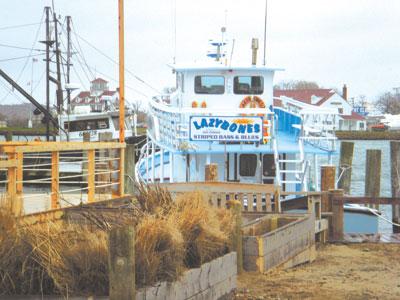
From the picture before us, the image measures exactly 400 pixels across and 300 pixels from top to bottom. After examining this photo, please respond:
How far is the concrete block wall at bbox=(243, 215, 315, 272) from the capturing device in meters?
9.90

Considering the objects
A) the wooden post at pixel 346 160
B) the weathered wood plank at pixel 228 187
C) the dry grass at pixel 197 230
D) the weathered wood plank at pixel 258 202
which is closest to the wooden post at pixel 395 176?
the wooden post at pixel 346 160

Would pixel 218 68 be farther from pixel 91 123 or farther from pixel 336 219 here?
pixel 91 123

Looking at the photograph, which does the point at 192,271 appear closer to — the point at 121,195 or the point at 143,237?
the point at 143,237

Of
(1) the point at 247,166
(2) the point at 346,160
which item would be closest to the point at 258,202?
(1) the point at 247,166

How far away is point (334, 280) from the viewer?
1010 centimetres

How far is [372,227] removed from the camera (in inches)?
712

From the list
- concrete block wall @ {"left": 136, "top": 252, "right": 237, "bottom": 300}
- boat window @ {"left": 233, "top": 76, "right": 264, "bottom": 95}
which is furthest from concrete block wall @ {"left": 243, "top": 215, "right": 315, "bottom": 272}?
boat window @ {"left": 233, "top": 76, "right": 264, "bottom": 95}

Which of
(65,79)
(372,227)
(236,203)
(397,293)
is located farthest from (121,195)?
(65,79)

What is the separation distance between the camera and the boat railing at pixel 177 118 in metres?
17.1

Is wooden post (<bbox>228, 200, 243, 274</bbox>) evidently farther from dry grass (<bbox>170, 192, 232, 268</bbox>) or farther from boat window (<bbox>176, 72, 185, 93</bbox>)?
boat window (<bbox>176, 72, 185, 93</bbox>)

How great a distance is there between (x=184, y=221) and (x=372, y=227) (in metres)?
11.8

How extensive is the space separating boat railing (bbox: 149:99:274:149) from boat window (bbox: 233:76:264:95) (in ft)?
4.73

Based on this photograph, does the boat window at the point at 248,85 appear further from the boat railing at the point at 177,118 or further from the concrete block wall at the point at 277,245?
the concrete block wall at the point at 277,245

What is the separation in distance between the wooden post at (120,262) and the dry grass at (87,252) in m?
0.19
